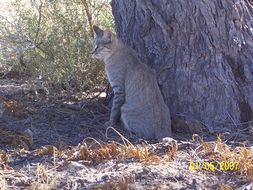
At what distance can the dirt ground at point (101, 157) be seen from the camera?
4480 mm

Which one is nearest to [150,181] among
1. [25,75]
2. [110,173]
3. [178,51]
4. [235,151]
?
[110,173]

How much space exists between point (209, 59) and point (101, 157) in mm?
1945

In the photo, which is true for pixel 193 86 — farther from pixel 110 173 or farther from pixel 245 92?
pixel 110 173

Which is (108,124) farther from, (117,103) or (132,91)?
(132,91)

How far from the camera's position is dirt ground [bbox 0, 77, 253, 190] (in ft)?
14.7

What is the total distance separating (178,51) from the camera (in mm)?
6395

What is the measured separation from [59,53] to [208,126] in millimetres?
2599

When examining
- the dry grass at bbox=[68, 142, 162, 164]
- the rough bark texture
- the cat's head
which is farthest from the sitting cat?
the dry grass at bbox=[68, 142, 162, 164]

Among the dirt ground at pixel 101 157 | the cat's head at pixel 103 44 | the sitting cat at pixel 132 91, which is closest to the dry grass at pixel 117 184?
the dirt ground at pixel 101 157
